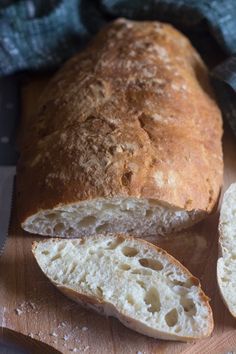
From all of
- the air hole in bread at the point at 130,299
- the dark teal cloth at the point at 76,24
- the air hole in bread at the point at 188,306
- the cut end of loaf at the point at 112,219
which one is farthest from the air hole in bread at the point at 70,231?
the dark teal cloth at the point at 76,24

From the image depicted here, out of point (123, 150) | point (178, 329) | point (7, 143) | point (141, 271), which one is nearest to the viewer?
point (178, 329)

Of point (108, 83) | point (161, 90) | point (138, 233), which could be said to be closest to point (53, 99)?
point (108, 83)

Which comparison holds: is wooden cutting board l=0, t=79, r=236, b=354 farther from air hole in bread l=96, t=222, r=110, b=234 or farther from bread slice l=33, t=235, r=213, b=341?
air hole in bread l=96, t=222, r=110, b=234

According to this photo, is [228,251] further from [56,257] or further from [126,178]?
[56,257]

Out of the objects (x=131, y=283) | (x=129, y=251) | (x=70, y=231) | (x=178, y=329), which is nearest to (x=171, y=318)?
(x=178, y=329)

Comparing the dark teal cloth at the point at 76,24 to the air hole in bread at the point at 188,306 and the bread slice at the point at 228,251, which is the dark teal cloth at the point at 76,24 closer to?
the bread slice at the point at 228,251
